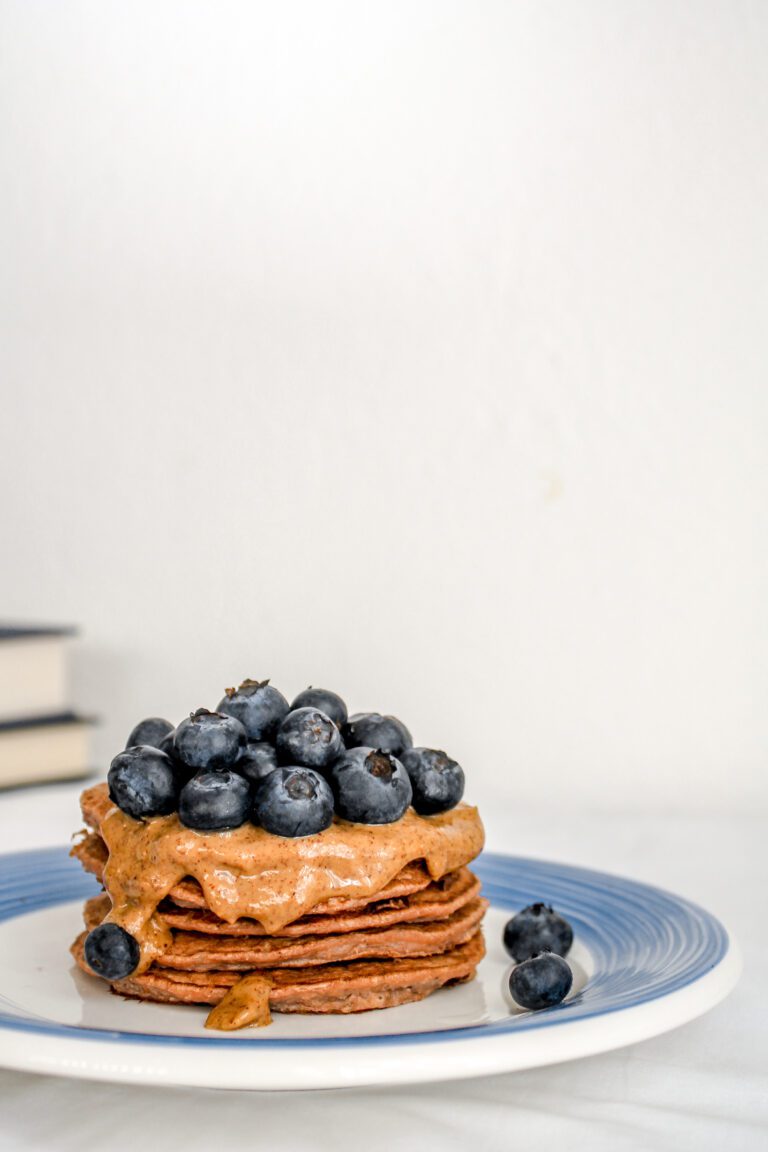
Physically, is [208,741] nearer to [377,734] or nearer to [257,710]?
[257,710]

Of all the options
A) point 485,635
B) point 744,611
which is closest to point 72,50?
point 485,635

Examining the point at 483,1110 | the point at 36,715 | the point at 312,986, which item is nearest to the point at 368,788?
the point at 312,986

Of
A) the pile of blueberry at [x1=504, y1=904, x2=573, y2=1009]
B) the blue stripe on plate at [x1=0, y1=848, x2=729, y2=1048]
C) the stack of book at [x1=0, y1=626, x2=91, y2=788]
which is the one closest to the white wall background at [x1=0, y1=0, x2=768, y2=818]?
the stack of book at [x1=0, y1=626, x2=91, y2=788]

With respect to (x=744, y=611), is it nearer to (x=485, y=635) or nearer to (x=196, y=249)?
(x=485, y=635)

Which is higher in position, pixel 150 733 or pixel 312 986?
pixel 150 733

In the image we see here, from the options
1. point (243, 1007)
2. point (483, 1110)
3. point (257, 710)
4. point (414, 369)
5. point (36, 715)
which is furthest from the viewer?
point (414, 369)

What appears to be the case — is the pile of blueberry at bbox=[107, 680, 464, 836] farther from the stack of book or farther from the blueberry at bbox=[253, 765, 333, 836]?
the stack of book
